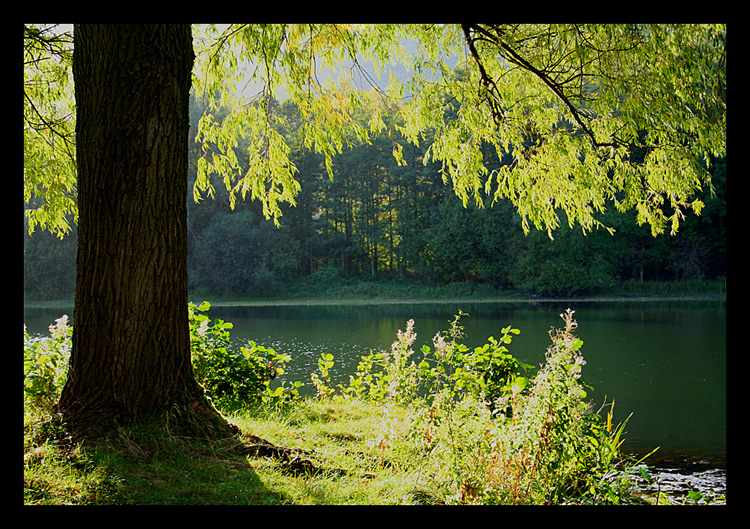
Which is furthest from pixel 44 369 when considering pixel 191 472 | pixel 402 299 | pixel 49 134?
pixel 402 299

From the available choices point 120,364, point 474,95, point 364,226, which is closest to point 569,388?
point 120,364

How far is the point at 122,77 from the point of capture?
2680mm

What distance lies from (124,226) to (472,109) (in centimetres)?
295

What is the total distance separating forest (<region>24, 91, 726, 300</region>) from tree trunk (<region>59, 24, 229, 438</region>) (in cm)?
1920

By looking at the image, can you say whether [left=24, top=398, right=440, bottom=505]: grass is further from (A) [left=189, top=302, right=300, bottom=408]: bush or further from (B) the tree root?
(A) [left=189, top=302, right=300, bottom=408]: bush

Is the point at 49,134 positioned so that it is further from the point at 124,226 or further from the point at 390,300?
the point at 390,300

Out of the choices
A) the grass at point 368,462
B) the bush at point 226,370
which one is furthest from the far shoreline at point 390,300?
the grass at point 368,462

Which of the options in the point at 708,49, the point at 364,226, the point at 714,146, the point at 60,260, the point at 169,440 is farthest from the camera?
the point at 364,226

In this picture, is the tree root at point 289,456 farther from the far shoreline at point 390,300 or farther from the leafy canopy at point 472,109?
the far shoreline at point 390,300

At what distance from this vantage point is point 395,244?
1159 inches
